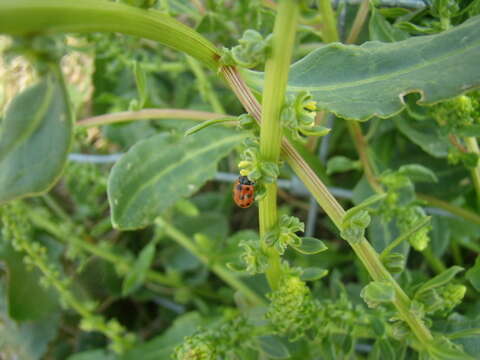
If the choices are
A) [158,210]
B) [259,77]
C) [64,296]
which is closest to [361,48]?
[259,77]

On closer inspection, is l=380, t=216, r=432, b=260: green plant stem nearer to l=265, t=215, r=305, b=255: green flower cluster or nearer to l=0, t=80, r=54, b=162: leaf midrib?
A: l=265, t=215, r=305, b=255: green flower cluster

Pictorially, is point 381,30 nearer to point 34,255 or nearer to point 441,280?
point 441,280

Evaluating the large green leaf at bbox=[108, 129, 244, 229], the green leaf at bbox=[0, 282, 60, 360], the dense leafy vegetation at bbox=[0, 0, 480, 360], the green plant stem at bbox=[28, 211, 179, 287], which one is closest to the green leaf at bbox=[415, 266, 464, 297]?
the dense leafy vegetation at bbox=[0, 0, 480, 360]

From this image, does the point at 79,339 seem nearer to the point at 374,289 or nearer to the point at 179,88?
the point at 179,88

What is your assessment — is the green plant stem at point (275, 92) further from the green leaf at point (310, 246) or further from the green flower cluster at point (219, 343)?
the green flower cluster at point (219, 343)

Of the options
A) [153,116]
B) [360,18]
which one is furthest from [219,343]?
[360,18]

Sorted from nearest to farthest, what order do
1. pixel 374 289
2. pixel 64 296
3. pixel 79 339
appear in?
1. pixel 374 289
2. pixel 64 296
3. pixel 79 339
